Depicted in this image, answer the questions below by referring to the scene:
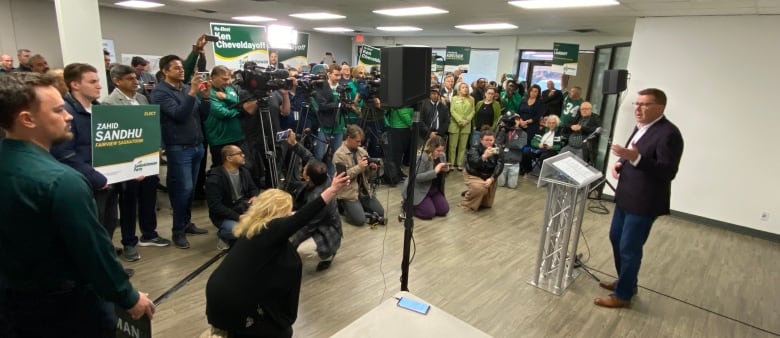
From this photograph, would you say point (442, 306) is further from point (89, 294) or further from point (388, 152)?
point (388, 152)

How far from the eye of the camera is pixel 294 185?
3.74 m

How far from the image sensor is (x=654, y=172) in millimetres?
2555

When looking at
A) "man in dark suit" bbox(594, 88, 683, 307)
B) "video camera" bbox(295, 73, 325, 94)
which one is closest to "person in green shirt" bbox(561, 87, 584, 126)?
"man in dark suit" bbox(594, 88, 683, 307)

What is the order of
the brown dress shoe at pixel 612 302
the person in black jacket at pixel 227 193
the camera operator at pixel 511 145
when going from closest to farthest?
the brown dress shoe at pixel 612 302 < the person in black jacket at pixel 227 193 < the camera operator at pixel 511 145

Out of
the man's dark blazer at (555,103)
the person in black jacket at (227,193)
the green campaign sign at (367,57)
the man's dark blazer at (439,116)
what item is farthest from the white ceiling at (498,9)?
the person in black jacket at (227,193)

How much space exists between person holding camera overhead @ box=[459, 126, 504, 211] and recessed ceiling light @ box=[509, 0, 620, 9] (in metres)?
1.74

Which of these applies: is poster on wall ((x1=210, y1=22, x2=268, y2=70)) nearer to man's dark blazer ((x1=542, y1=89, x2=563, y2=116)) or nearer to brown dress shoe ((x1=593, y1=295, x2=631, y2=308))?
brown dress shoe ((x1=593, y1=295, x2=631, y2=308))

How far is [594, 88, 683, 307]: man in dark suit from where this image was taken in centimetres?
255

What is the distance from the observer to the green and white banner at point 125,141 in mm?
2547

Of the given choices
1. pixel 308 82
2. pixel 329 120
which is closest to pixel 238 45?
pixel 308 82

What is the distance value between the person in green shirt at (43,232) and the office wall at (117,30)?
30.0 ft

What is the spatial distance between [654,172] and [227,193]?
3118mm

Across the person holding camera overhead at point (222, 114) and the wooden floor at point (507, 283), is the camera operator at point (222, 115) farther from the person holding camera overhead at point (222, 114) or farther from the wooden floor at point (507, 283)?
the wooden floor at point (507, 283)

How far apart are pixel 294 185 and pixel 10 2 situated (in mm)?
8048
